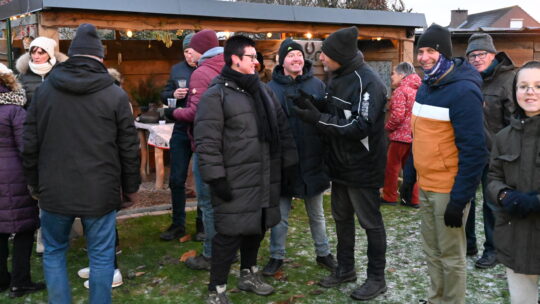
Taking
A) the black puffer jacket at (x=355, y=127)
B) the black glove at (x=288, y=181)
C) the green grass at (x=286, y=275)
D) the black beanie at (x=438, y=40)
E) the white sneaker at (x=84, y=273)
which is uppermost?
the black beanie at (x=438, y=40)

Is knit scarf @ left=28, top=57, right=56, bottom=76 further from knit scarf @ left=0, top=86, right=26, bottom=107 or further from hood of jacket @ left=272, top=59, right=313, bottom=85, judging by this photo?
hood of jacket @ left=272, top=59, right=313, bottom=85

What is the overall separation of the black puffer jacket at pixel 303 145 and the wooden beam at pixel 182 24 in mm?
2908

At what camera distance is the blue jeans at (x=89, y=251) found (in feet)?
11.3

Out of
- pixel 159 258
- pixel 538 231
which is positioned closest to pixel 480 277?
pixel 538 231

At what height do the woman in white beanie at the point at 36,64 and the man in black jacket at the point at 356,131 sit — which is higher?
the woman in white beanie at the point at 36,64

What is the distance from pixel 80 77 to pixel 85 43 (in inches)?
10.4

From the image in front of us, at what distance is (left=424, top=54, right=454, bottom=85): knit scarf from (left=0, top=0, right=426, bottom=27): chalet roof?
411cm

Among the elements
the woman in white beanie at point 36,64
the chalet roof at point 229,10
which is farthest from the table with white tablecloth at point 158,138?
the woman in white beanie at point 36,64

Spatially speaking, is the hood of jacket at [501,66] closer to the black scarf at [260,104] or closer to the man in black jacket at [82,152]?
the black scarf at [260,104]

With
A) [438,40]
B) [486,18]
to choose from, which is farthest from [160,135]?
[486,18]

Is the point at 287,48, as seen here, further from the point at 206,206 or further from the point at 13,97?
the point at 13,97

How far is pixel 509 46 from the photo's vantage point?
31.0 ft

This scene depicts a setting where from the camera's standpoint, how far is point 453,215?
3.30 m

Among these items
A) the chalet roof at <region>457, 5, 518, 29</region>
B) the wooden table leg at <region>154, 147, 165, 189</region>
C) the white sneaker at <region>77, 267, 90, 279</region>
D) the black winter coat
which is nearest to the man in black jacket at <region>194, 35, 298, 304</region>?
the white sneaker at <region>77, 267, 90, 279</region>
